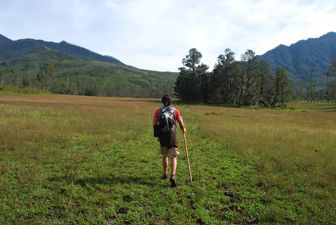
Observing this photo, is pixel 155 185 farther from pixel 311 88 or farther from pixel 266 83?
pixel 311 88

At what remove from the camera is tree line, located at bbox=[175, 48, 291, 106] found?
83.7m

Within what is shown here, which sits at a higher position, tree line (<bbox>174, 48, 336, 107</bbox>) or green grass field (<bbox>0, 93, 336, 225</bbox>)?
tree line (<bbox>174, 48, 336, 107</bbox>)

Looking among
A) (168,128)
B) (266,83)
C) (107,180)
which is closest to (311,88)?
(266,83)

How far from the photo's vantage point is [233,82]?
84812mm

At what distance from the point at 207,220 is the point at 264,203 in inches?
83.0

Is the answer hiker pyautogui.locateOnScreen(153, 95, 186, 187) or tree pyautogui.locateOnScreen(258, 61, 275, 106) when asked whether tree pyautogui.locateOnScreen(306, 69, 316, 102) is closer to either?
tree pyautogui.locateOnScreen(258, 61, 275, 106)

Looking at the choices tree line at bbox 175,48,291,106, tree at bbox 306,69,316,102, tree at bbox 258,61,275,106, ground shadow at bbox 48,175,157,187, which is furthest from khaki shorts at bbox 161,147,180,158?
tree at bbox 306,69,316,102

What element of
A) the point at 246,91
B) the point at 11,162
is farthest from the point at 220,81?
the point at 11,162

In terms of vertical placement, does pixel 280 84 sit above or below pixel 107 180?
above

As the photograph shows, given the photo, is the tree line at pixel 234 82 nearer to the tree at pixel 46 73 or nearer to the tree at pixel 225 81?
the tree at pixel 225 81

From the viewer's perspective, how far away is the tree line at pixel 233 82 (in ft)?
275

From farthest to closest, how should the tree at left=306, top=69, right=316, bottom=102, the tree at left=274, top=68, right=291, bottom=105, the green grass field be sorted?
the tree at left=306, top=69, right=316, bottom=102, the tree at left=274, top=68, right=291, bottom=105, the green grass field

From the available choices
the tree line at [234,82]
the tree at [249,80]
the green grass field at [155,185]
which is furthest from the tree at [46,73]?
the green grass field at [155,185]

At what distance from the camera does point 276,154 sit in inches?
598
